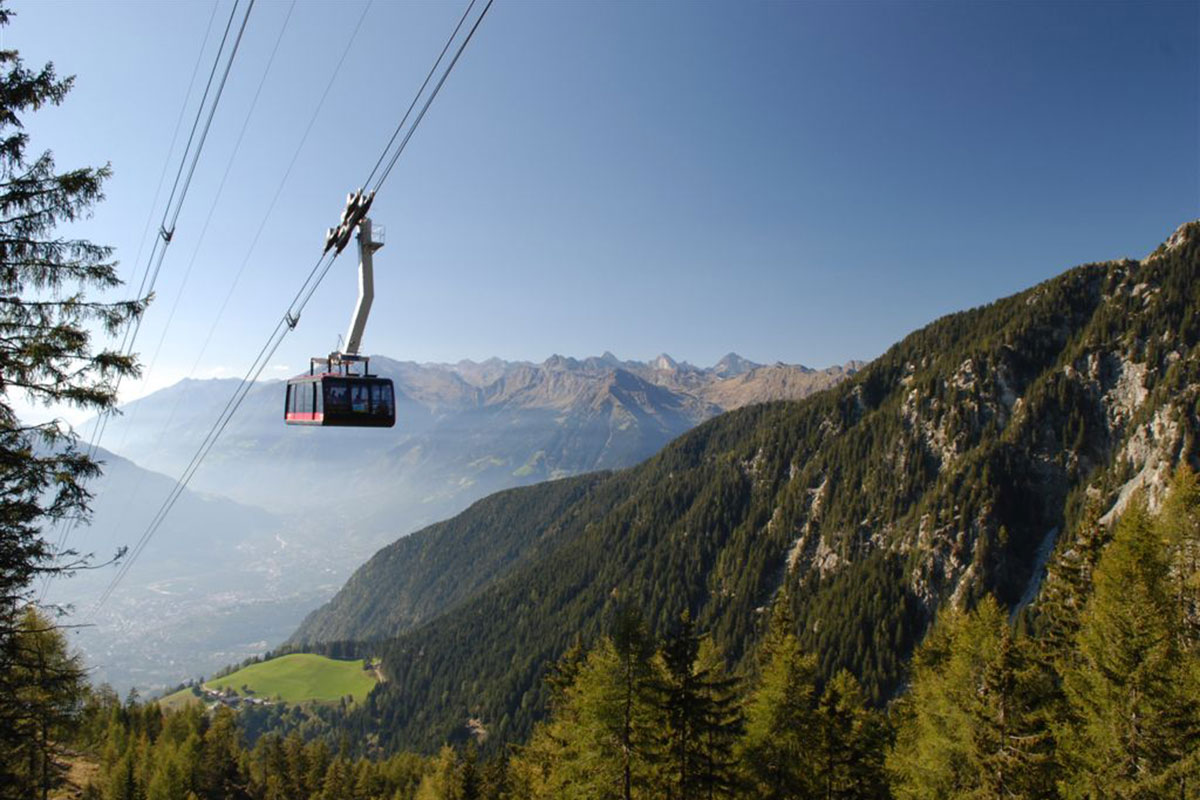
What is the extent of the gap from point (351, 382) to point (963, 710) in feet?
89.0

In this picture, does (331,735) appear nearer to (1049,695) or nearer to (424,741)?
(424,741)

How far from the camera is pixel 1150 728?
17.6m

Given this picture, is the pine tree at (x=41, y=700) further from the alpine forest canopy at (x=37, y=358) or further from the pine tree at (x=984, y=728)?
the pine tree at (x=984, y=728)

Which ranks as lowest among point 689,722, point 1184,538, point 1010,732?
point 689,722

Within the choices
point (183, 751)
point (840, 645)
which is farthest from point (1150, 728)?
point (840, 645)

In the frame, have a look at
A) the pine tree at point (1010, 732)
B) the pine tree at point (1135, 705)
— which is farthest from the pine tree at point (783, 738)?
the pine tree at point (1135, 705)

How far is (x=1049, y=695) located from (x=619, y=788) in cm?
1696

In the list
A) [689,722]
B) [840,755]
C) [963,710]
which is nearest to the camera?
[963,710]

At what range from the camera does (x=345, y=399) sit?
23391 millimetres

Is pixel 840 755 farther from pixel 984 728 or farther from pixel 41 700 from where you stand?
pixel 41 700

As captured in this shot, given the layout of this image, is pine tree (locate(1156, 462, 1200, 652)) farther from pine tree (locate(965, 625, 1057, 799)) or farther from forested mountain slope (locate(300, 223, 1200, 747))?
forested mountain slope (locate(300, 223, 1200, 747))

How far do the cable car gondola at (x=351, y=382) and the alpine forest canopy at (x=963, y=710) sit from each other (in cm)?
1282

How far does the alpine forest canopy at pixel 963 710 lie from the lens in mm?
17812

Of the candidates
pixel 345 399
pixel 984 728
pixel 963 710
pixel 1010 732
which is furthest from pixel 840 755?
pixel 345 399
